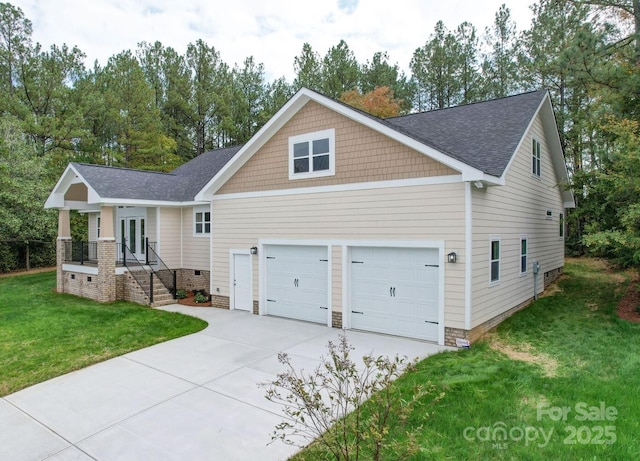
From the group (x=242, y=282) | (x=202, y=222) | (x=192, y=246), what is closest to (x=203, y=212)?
(x=202, y=222)

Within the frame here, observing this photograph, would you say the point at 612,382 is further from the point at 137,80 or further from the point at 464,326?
the point at 137,80

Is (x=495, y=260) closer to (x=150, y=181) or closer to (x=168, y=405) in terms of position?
(x=168, y=405)

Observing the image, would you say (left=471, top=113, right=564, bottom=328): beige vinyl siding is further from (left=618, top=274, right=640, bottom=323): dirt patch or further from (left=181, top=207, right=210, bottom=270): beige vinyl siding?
(left=181, top=207, right=210, bottom=270): beige vinyl siding

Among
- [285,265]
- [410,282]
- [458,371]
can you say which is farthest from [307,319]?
[458,371]

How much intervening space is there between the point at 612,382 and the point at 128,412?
276 inches

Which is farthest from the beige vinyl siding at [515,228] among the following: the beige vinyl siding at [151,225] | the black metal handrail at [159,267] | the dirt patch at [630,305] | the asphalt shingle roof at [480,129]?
the beige vinyl siding at [151,225]

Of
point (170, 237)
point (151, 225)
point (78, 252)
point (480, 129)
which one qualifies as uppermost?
point (480, 129)

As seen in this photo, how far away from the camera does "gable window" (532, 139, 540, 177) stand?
39.7ft

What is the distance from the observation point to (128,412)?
539 cm

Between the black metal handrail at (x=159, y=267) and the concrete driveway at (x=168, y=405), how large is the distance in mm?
6490

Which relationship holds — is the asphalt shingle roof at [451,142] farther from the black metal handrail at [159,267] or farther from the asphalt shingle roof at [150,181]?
the black metal handrail at [159,267]

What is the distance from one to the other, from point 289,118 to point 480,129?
5.28 metres

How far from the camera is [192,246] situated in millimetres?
15398

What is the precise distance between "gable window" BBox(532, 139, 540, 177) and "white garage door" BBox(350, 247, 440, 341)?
6064 millimetres
